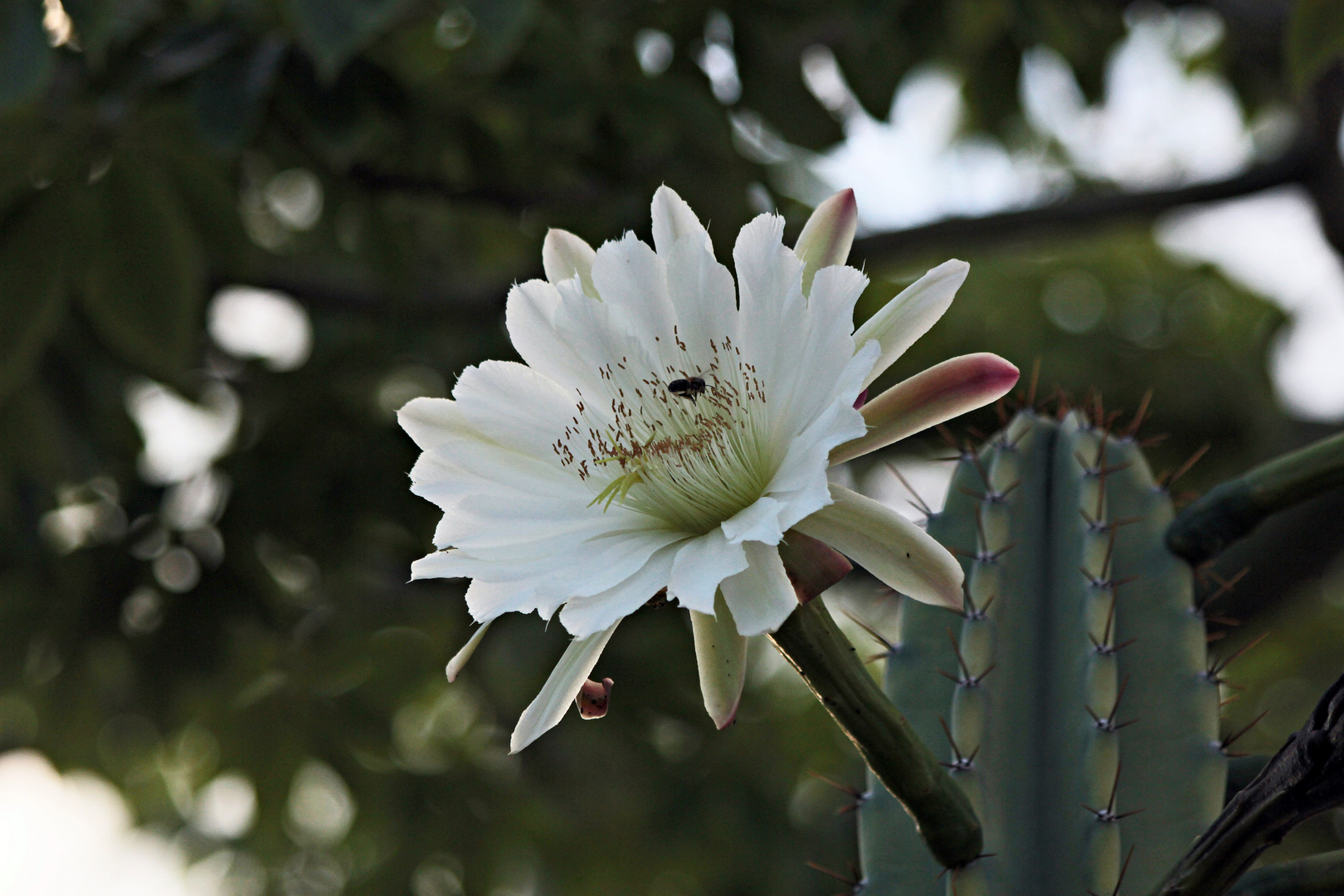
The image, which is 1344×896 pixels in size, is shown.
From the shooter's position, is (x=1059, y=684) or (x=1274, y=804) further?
(x=1059, y=684)

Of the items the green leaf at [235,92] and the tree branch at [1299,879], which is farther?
the green leaf at [235,92]

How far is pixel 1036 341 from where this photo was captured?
3.25 meters

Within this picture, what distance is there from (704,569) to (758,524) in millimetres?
38

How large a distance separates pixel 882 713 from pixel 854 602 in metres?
2.08

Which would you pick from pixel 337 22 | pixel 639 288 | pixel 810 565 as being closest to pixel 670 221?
pixel 639 288

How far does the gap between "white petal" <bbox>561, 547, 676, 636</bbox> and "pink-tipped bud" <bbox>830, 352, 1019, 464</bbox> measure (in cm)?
11

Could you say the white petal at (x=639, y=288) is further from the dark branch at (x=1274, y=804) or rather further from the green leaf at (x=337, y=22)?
the green leaf at (x=337, y=22)

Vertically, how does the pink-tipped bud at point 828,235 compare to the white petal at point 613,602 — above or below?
above

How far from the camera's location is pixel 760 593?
22.6 inches

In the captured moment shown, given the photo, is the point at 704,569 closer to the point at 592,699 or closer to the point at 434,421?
the point at 592,699

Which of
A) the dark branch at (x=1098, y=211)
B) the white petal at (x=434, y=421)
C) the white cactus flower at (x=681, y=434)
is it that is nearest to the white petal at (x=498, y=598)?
the white cactus flower at (x=681, y=434)

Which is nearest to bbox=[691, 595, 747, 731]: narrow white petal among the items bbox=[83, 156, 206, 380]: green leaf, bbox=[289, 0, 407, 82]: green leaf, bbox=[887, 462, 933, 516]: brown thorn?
bbox=[887, 462, 933, 516]: brown thorn

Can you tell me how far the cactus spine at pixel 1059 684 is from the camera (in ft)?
2.52

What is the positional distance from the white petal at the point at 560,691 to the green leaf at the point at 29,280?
1.16 metres
